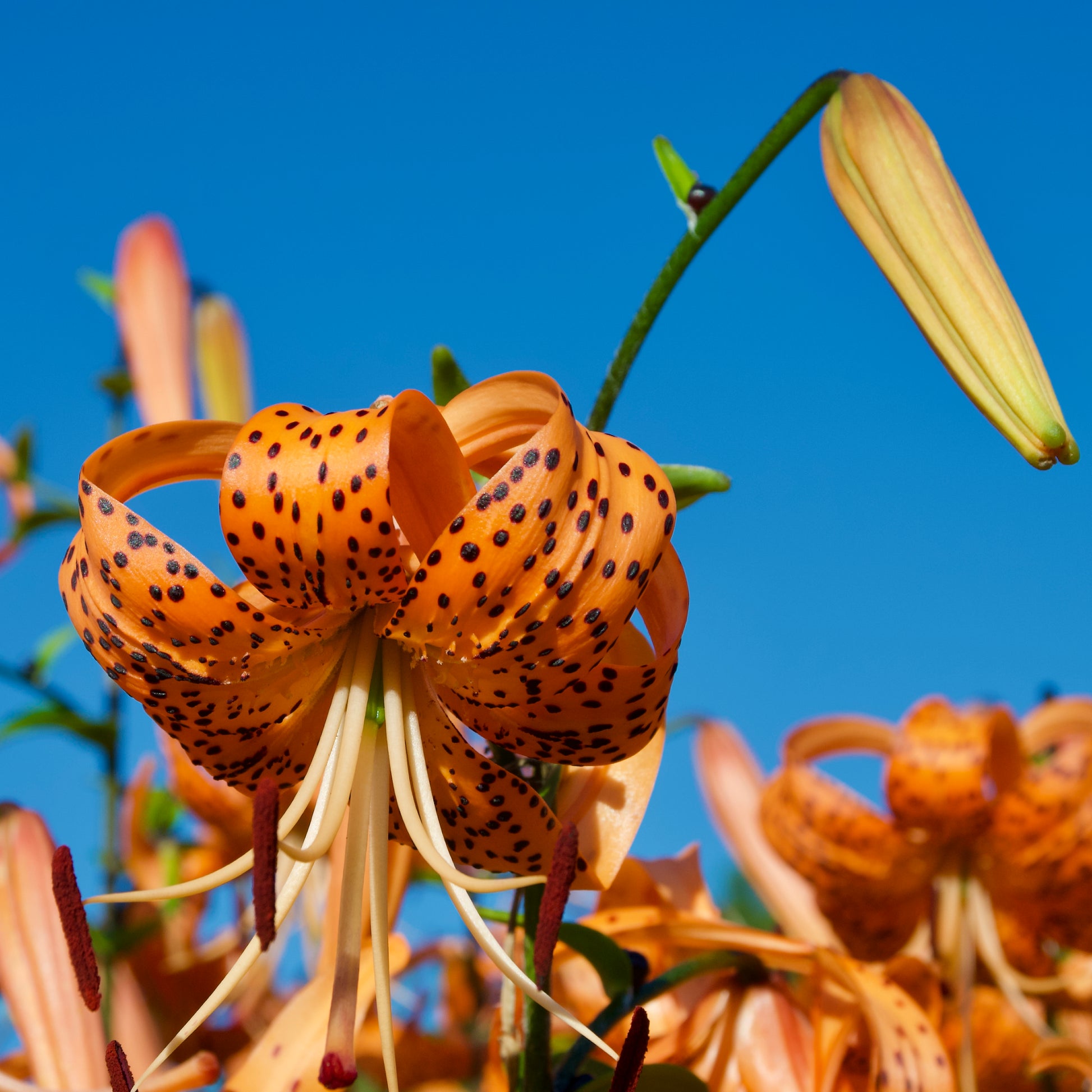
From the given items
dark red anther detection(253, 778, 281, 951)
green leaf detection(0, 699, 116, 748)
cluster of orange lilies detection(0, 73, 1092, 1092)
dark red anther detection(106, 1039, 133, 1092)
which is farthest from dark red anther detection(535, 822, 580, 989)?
green leaf detection(0, 699, 116, 748)

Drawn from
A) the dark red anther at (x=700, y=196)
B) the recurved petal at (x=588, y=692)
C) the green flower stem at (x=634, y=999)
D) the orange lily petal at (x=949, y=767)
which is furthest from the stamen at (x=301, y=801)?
the orange lily petal at (x=949, y=767)

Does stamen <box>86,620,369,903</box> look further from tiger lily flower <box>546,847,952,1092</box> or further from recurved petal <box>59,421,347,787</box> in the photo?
tiger lily flower <box>546,847,952,1092</box>

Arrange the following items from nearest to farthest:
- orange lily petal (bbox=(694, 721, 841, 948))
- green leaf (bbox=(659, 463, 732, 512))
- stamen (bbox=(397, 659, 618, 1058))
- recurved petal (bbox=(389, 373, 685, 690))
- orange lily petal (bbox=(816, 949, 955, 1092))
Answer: recurved petal (bbox=(389, 373, 685, 690)) < stamen (bbox=(397, 659, 618, 1058)) < green leaf (bbox=(659, 463, 732, 512)) < orange lily petal (bbox=(816, 949, 955, 1092)) < orange lily petal (bbox=(694, 721, 841, 948))

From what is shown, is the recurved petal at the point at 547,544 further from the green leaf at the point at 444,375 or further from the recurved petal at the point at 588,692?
the green leaf at the point at 444,375

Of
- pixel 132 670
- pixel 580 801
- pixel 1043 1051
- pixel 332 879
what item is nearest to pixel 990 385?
pixel 580 801

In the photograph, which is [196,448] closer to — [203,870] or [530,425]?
[530,425]

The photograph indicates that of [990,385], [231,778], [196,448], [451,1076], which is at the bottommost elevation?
[451,1076]

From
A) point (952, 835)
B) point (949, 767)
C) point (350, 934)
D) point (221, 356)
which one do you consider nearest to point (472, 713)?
point (350, 934)
